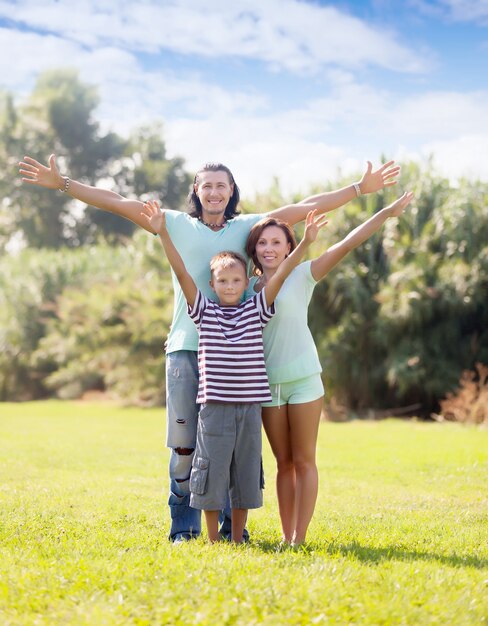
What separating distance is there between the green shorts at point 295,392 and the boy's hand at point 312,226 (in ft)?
2.99

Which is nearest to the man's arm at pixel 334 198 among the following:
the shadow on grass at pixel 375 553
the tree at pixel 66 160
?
the shadow on grass at pixel 375 553

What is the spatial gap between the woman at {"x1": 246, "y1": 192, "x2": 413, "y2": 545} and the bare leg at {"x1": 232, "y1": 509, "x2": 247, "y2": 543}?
0.98 feet

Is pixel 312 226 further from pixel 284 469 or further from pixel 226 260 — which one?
pixel 284 469

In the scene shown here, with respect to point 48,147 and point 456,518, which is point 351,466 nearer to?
point 456,518

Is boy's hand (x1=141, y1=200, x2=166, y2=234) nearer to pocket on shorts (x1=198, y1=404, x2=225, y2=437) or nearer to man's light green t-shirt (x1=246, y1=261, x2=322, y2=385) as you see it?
man's light green t-shirt (x1=246, y1=261, x2=322, y2=385)

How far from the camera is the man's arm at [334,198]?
5961 millimetres

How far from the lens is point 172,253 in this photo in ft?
17.6

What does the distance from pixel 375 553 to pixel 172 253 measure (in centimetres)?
226

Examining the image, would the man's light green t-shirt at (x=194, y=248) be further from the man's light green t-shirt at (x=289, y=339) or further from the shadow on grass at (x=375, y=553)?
the shadow on grass at (x=375, y=553)

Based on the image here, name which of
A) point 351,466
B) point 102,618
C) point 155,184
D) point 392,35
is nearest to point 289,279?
point 102,618

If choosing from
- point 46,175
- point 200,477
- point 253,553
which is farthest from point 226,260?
point 253,553

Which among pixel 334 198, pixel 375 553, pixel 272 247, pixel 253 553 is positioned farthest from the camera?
pixel 334 198

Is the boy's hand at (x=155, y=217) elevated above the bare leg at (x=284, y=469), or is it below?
above

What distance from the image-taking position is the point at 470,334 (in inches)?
648
